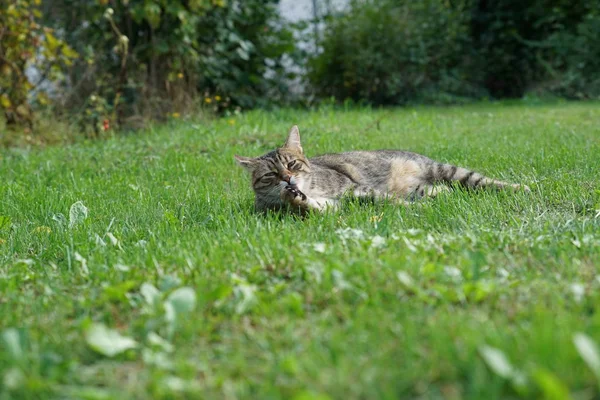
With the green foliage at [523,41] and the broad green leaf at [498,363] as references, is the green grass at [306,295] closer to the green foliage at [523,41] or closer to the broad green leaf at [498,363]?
the broad green leaf at [498,363]

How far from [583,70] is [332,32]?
215 inches

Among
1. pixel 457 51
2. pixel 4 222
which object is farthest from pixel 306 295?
pixel 457 51

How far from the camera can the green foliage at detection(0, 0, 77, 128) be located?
7.31m

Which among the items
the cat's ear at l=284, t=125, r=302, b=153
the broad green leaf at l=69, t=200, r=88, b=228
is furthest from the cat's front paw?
the broad green leaf at l=69, t=200, r=88, b=228

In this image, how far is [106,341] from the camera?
1699mm

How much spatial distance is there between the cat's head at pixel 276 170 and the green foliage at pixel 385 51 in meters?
7.35

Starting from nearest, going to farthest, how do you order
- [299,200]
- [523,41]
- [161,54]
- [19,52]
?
1. [299,200]
2. [19,52]
3. [161,54]
4. [523,41]

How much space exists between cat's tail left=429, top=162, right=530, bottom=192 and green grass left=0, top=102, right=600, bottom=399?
204 mm

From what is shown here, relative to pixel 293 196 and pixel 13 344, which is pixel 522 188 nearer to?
pixel 293 196

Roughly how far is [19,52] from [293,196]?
545cm

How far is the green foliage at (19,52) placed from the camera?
7.31 meters

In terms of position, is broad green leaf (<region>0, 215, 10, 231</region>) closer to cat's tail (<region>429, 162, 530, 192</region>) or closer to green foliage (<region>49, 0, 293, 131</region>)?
cat's tail (<region>429, 162, 530, 192</region>)

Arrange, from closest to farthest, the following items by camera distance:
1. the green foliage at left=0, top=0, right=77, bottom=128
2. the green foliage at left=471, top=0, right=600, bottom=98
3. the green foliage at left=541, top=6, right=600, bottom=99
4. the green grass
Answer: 1. the green grass
2. the green foliage at left=0, top=0, right=77, bottom=128
3. the green foliage at left=541, top=6, right=600, bottom=99
4. the green foliage at left=471, top=0, right=600, bottom=98

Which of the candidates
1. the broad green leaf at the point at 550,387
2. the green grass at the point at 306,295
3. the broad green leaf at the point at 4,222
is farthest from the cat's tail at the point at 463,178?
the broad green leaf at the point at 4,222
